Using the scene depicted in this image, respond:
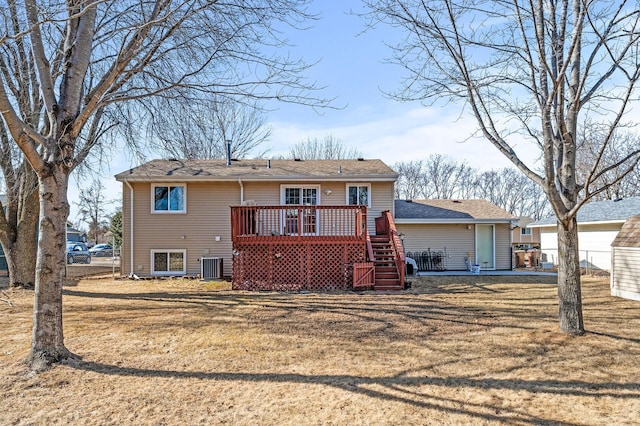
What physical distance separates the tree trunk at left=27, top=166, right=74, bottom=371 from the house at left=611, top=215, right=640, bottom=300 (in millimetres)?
11135

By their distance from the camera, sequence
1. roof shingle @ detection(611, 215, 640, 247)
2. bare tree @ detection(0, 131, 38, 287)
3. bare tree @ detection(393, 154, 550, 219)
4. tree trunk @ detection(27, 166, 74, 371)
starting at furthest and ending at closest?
1. bare tree @ detection(393, 154, 550, 219)
2. bare tree @ detection(0, 131, 38, 287)
3. roof shingle @ detection(611, 215, 640, 247)
4. tree trunk @ detection(27, 166, 74, 371)

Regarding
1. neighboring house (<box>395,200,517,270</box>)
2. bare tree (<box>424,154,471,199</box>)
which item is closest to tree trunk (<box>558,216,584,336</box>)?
neighboring house (<box>395,200,517,270</box>)

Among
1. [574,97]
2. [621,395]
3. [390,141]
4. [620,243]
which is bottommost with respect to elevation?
[621,395]

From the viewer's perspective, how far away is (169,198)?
13.9 m

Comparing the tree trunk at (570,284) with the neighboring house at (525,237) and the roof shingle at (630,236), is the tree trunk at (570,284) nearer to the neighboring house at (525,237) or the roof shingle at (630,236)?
the roof shingle at (630,236)

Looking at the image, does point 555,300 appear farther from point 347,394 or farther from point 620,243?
point 347,394

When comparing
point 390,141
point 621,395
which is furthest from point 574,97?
point 390,141

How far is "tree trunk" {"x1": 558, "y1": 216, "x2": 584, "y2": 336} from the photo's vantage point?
5.83 metres

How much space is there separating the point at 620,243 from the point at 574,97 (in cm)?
576

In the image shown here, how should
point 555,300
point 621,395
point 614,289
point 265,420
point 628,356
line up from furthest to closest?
1. point 614,289
2. point 555,300
3. point 628,356
4. point 621,395
5. point 265,420

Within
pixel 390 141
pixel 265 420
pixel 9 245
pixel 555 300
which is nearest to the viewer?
pixel 265 420

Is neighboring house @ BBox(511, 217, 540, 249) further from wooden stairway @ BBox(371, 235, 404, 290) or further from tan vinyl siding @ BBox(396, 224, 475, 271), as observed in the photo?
wooden stairway @ BBox(371, 235, 404, 290)

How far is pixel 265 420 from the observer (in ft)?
11.0

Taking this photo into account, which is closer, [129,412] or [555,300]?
[129,412]
